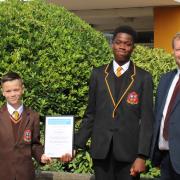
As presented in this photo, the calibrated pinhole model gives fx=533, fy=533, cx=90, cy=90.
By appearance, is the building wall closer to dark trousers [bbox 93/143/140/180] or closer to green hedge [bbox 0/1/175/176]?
green hedge [bbox 0/1/175/176]

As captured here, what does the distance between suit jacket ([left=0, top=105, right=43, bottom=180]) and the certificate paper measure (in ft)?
0.33

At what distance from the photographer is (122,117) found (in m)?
4.12

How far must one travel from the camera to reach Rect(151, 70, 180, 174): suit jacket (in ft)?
12.8

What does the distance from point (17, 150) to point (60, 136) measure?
0.36m

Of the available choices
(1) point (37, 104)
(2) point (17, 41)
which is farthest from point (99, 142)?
(2) point (17, 41)

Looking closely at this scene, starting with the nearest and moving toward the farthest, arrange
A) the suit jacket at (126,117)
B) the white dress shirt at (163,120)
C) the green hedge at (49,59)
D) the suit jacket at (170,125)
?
the suit jacket at (170,125) < the white dress shirt at (163,120) < the suit jacket at (126,117) < the green hedge at (49,59)

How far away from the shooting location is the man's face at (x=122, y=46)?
414cm

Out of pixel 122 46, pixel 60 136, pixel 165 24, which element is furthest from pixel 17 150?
pixel 165 24

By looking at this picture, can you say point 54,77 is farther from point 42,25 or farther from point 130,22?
point 130,22

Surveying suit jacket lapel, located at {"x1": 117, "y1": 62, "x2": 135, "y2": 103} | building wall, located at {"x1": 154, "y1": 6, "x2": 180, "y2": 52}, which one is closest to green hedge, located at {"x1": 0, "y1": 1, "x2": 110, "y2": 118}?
suit jacket lapel, located at {"x1": 117, "y1": 62, "x2": 135, "y2": 103}

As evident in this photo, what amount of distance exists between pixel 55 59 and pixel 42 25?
0.47 meters

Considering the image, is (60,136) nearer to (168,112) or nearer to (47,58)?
(168,112)

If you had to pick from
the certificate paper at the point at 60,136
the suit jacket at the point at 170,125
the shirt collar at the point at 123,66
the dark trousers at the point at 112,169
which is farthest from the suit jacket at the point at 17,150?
the suit jacket at the point at 170,125

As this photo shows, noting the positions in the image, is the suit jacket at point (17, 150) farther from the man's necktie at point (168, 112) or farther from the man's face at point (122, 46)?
the man's necktie at point (168, 112)
